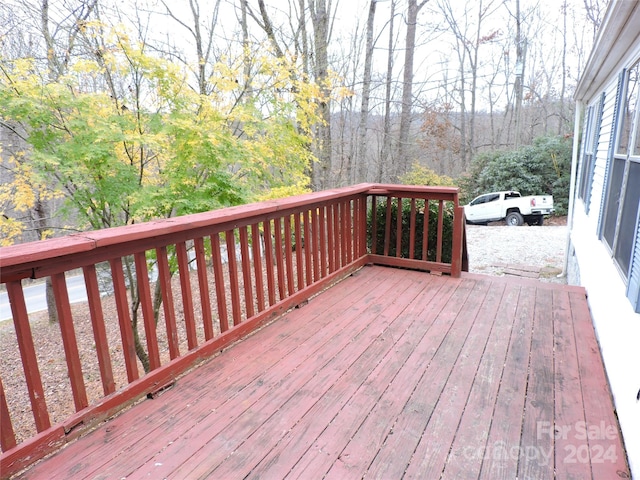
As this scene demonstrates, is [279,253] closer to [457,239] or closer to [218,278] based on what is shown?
[218,278]

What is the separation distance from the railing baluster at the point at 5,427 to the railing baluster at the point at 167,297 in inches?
28.3

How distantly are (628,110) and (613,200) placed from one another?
65cm

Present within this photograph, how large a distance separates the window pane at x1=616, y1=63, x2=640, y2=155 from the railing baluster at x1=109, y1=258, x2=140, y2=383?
3111 mm

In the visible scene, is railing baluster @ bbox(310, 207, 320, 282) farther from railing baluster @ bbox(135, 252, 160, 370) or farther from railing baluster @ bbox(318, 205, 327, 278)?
railing baluster @ bbox(135, 252, 160, 370)

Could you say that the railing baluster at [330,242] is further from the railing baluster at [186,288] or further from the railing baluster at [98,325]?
the railing baluster at [98,325]

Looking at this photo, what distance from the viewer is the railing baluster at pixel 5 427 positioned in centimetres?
143

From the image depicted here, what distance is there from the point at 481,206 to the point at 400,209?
32.1 feet

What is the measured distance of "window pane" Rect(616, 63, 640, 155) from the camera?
8.20 ft

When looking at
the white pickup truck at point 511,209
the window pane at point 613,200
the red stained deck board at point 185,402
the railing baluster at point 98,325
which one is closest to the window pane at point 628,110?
the window pane at point 613,200

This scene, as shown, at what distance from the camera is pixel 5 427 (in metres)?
1.46

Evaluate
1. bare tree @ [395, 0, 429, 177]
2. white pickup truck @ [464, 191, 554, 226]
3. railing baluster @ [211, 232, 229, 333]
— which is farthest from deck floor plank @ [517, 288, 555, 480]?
bare tree @ [395, 0, 429, 177]

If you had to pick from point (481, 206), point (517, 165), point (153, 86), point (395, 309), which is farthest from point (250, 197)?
point (517, 165)

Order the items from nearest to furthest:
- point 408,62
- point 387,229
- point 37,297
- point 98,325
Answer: point 98,325 → point 387,229 → point 408,62 → point 37,297

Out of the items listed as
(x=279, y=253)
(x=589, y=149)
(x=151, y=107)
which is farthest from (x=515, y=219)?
(x=279, y=253)
